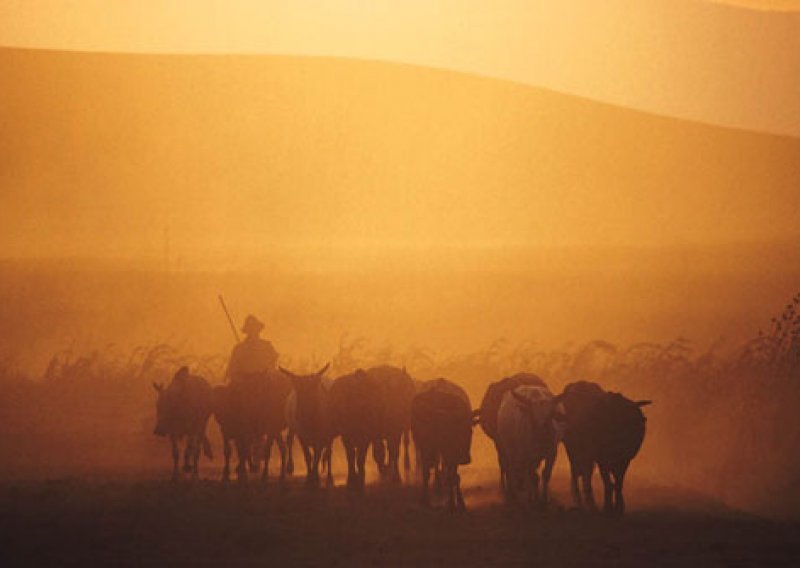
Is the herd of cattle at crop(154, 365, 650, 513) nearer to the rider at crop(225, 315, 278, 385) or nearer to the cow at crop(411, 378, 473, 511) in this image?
the cow at crop(411, 378, 473, 511)

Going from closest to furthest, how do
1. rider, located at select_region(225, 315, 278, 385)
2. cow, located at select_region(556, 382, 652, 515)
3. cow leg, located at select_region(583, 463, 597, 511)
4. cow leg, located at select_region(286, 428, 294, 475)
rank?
cow, located at select_region(556, 382, 652, 515) < cow leg, located at select_region(583, 463, 597, 511) < cow leg, located at select_region(286, 428, 294, 475) < rider, located at select_region(225, 315, 278, 385)

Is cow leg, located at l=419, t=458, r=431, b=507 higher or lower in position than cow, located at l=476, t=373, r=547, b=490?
lower

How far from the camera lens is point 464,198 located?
20.0 m

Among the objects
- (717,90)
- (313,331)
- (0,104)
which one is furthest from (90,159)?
(717,90)

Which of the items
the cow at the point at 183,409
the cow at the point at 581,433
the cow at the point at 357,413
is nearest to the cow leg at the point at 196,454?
the cow at the point at 183,409

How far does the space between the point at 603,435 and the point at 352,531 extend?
2806 mm

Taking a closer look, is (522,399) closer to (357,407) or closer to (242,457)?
(357,407)

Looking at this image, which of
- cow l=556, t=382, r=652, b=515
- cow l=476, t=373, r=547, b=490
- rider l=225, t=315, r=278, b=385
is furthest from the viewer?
rider l=225, t=315, r=278, b=385

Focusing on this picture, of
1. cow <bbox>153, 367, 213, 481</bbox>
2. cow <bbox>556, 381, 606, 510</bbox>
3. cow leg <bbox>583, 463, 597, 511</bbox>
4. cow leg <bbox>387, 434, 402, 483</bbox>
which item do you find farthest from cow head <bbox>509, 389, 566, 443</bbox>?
cow <bbox>153, 367, 213, 481</bbox>

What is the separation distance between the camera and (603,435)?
13.5m

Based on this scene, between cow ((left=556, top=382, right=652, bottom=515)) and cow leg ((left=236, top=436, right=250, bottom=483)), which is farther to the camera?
cow leg ((left=236, top=436, right=250, bottom=483))

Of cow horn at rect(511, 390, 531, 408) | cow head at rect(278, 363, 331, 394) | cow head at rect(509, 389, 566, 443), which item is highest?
cow head at rect(278, 363, 331, 394)

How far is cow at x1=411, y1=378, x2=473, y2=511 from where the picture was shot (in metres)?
13.7

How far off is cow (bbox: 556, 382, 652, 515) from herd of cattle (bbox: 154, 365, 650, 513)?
0.04 ft
